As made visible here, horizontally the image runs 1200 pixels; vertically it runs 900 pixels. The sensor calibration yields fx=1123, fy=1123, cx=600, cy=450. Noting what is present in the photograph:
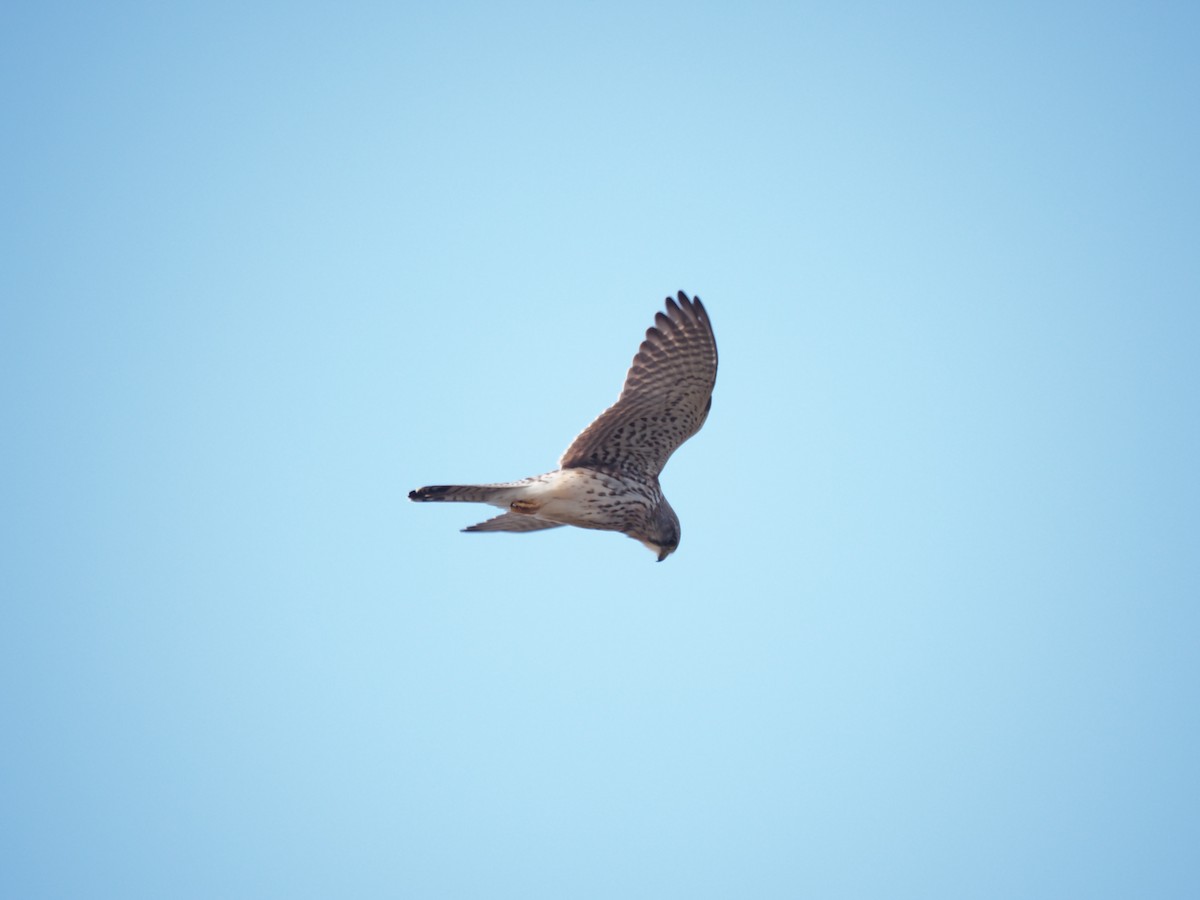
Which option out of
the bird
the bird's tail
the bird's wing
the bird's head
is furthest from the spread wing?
the bird's wing

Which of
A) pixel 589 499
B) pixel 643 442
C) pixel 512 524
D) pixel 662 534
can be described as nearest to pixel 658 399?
pixel 643 442

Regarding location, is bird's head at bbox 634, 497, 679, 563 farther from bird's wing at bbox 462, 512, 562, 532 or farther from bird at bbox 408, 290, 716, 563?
bird's wing at bbox 462, 512, 562, 532

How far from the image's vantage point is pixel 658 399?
900 cm

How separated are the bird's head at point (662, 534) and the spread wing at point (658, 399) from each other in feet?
1.26

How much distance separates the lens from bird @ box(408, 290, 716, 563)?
885 centimetres

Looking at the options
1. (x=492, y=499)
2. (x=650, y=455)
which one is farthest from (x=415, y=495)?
(x=650, y=455)

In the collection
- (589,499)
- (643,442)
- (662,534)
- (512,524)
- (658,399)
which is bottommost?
(662,534)

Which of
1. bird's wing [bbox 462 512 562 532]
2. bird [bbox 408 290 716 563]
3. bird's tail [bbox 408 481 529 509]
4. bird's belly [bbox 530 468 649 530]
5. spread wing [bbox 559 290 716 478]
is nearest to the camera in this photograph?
bird's tail [bbox 408 481 529 509]

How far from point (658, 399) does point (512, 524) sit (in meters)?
1.66

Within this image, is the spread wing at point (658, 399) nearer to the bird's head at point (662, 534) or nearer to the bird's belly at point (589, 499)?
the bird's belly at point (589, 499)

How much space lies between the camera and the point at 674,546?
30.6 ft

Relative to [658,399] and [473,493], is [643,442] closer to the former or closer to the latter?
[658,399]

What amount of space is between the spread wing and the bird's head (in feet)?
1.26

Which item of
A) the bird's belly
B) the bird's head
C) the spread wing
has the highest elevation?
the spread wing
